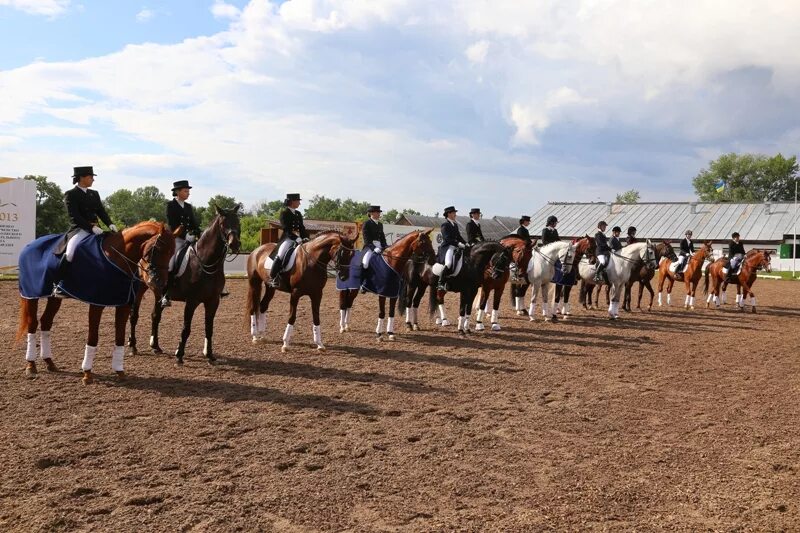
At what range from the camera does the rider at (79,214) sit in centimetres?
862

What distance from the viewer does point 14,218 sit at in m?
29.8

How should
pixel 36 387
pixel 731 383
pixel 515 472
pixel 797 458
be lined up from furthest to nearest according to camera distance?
pixel 731 383
pixel 36 387
pixel 797 458
pixel 515 472

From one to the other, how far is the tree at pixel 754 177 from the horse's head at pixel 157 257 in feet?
306

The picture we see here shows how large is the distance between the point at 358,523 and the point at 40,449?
3.49m

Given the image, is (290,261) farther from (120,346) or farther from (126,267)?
(120,346)

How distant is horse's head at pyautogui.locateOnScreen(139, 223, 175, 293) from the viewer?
347 inches

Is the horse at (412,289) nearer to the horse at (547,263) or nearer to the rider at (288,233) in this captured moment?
the rider at (288,233)

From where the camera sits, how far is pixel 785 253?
5253 cm

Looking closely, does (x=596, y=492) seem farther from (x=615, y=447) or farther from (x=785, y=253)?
(x=785, y=253)

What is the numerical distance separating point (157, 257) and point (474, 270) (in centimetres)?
747

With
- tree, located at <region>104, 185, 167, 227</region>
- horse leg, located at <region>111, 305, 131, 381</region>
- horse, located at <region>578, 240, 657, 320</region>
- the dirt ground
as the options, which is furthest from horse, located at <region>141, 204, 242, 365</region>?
tree, located at <region>104, 185, 167, 227</region>

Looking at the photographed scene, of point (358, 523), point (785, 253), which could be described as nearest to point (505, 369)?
point (358, 523)

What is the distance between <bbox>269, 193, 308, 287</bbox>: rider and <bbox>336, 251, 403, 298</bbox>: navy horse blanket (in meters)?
1.55

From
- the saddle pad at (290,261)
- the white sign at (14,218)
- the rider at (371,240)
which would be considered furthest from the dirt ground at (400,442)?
the white sign at (14,218)
